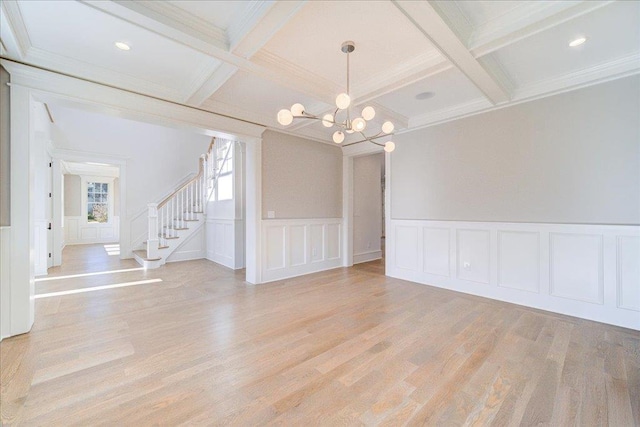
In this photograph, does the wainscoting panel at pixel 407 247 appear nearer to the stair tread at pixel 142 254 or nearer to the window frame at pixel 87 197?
the stair tread at pixel 142 254

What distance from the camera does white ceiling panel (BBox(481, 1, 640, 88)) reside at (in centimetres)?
215

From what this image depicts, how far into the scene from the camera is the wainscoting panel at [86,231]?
9047 mm

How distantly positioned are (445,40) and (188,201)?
6.91 m

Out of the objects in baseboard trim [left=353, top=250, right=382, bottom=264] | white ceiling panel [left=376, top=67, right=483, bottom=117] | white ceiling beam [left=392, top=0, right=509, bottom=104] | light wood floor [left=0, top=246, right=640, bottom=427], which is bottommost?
light wood floor [left=0, top=246, right=640, bottom=427]

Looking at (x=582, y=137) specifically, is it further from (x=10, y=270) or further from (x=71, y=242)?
(x=71, y=242)

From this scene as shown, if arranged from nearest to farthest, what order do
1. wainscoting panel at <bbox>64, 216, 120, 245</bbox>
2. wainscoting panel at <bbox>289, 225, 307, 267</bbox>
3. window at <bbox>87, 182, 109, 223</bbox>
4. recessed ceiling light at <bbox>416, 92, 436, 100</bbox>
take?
recessed ceiling light at <bbox>416, 92, 436, 100</bbox> < wainscoting panel at <bbox>289, 225, 307, 267</bbox> < wainscoting panel at <bbox>64, 216, 120, 245</bbox> < window at <bbox>87, 182, 109, 223</bbox>

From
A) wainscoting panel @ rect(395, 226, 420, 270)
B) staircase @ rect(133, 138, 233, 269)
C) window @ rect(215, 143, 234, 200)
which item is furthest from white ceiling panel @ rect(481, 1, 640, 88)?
staircase @ rect(133, 138, 233, 269)

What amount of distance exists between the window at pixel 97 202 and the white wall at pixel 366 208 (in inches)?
380

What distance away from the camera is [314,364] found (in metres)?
2.09

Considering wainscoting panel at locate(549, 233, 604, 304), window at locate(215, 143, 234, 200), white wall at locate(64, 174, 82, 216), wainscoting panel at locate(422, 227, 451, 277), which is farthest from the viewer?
white wall at locate(64, 174, 82, 216)

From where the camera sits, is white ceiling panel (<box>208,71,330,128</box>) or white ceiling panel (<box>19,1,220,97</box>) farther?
white ceiling panel (<box>208,71,330,128</box>)

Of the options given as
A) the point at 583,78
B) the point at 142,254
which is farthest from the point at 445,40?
the point at 142,254

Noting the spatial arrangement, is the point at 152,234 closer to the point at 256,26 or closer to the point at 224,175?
the point at 224,175

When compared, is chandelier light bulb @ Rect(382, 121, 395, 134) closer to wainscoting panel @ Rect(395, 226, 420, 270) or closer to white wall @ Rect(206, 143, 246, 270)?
wainscoting panel @ Rect(395, 226, 420, 270)
